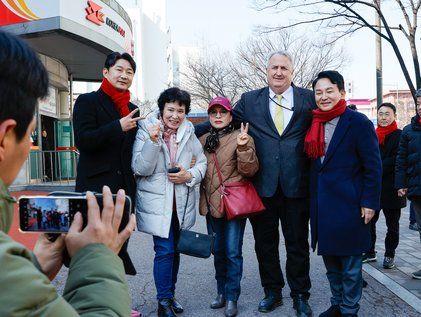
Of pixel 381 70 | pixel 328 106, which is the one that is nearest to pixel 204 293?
pixel 328 106

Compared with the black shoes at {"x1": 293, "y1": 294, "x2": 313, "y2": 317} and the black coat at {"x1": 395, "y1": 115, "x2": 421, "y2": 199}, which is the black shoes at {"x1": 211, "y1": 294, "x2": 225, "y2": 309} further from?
the black coat at {"x1": 395, "y1": 115, "x2": 421, "y2": 199}

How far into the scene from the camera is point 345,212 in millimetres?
3363

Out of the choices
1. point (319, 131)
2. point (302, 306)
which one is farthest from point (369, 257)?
point (319, 131)

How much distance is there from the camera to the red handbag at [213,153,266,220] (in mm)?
3684

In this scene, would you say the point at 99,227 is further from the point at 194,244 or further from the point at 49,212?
the point at 194,244

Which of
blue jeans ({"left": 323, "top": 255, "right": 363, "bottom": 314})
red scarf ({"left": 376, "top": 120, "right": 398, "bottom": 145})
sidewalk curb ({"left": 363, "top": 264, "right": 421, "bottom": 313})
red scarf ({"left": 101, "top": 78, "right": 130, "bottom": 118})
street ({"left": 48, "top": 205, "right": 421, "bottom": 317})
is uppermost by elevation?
red scarf ({"left": 101, "top": 78, "right": 130, "bottom": 118})

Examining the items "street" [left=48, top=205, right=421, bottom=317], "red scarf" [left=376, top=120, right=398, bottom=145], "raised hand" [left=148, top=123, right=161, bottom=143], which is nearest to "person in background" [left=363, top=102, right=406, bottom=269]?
"red scarf" [left=376, top=120, right=398, bottom=145]

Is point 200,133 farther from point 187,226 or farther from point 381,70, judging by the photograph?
point 381,70

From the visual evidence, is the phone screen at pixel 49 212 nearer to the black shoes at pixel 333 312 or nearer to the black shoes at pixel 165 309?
the black shoes at pixel 165 309

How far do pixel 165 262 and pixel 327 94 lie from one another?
1.93 meters

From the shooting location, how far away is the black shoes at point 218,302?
12.7ft

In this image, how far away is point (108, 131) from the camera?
10.6 feet

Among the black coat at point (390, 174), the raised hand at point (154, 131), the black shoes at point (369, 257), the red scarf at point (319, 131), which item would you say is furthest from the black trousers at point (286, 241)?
the black shoes at point (369, 257)

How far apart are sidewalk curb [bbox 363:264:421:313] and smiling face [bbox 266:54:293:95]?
7.32 ft
